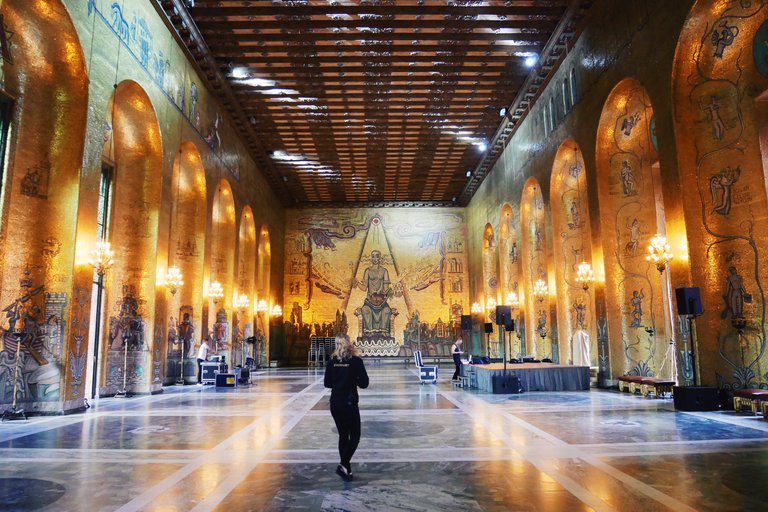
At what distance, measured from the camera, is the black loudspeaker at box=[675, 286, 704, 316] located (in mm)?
8305

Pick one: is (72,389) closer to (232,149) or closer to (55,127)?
(55,127)

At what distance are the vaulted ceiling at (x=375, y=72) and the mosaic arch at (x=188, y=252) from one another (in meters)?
3.02

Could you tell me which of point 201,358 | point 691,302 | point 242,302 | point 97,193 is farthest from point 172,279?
point 691,302

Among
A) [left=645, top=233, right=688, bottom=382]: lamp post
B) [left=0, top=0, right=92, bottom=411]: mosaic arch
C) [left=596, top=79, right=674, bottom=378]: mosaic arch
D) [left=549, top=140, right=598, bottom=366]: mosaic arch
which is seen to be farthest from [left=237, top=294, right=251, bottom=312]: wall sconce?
[left=645, top=233, right=688, bottom=382]: lamp post

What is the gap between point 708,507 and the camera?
3805mm

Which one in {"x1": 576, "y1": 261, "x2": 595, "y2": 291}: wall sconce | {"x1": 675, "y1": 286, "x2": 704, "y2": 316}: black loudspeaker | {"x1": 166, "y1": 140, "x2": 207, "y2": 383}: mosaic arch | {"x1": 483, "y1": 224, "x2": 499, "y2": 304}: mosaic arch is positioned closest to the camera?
{"x1": 675, "y1": 286, "x2": 704, "y2": 316}: black loudspeaker

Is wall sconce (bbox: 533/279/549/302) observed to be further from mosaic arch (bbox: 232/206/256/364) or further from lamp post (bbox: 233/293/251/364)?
mosaic arch (bbox: 232/206/256/364)

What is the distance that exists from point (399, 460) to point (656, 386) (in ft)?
24.5

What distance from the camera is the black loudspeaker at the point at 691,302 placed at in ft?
27.2

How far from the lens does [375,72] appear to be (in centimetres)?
1555

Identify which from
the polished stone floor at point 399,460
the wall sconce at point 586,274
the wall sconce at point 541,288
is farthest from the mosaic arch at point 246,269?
the wall sconce at point 586,274

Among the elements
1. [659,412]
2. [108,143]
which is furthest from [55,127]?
[659,412]

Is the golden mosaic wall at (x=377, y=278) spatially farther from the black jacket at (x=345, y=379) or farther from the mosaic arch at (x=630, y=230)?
the black jacket at (x=345, y=379)

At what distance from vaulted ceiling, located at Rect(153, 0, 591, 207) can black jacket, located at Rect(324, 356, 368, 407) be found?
399 inches
